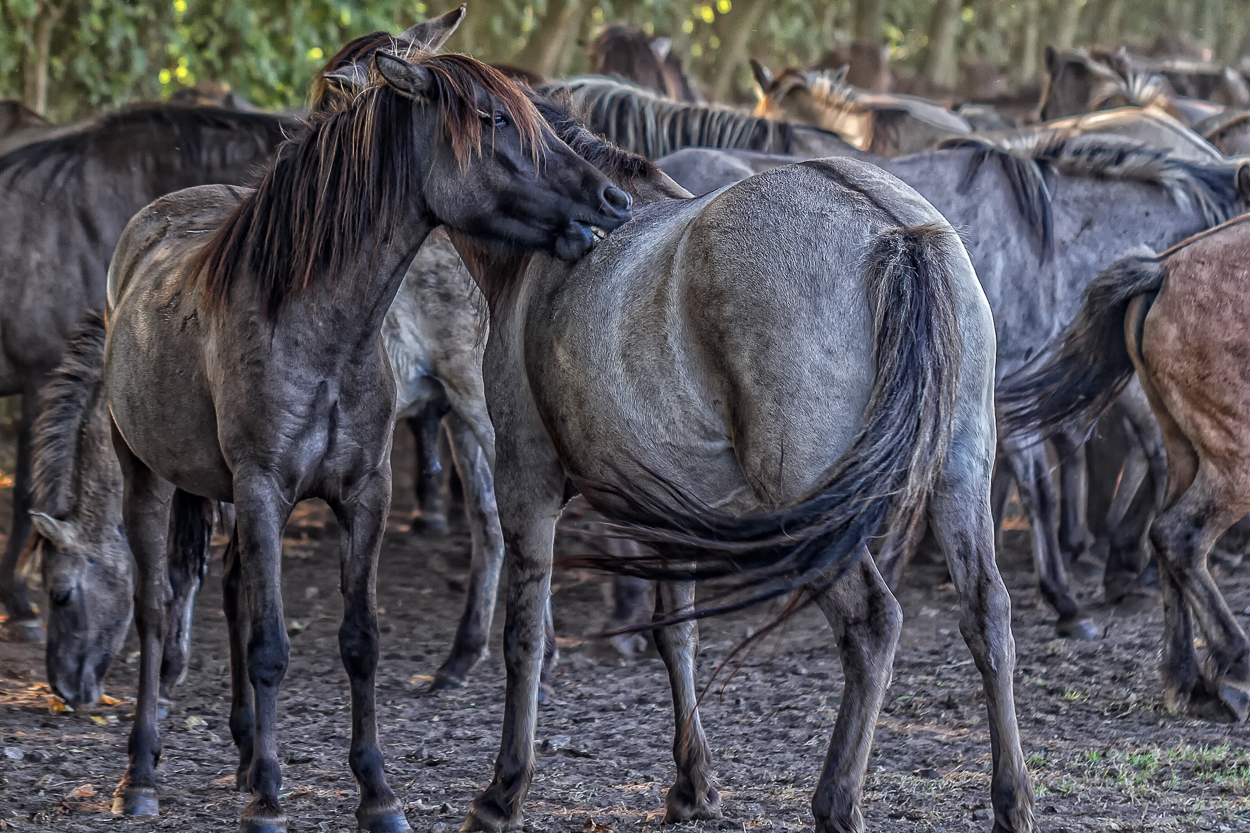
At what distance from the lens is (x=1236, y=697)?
4859 mm

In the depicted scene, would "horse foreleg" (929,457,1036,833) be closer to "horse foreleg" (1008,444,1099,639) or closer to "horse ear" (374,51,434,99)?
"horse ear" (374,51,434,99)

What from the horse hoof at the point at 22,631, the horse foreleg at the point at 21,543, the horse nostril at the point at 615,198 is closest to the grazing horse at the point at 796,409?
the horse nostril at the point at 615,198

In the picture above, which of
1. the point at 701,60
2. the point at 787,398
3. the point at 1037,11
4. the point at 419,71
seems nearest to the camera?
the point at 787,398

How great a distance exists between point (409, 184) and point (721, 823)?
6.96 ft

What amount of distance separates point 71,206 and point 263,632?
14.1 ft

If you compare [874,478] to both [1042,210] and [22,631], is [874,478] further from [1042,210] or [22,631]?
[22,631]

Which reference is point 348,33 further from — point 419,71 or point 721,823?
point 721,823

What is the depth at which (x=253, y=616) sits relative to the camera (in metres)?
3.80

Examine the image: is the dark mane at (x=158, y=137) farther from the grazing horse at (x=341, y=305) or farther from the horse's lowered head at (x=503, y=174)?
the horse's lowered head at (x=503, y=174)

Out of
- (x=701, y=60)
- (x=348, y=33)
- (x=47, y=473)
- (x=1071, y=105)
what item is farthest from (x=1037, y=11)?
(x=47, y=473)

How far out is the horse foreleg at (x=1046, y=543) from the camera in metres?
6.23

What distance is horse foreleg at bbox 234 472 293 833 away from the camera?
148 inches

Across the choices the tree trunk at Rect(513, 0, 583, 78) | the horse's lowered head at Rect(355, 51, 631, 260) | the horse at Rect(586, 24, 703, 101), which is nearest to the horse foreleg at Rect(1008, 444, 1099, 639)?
Answer: the horse's lowered head at Rect(355, 51, 631, 260)

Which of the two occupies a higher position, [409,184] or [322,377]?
[409,184]
